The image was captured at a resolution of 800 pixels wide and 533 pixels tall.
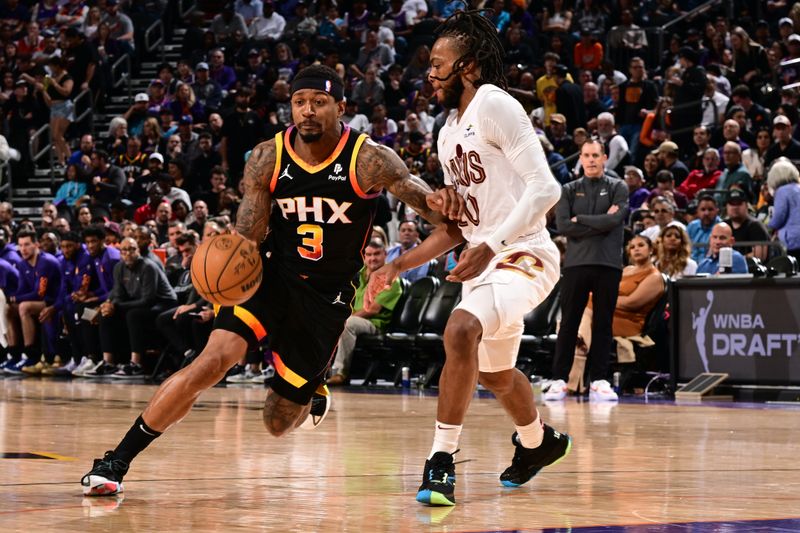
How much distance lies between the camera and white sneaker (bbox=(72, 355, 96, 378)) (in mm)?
16141

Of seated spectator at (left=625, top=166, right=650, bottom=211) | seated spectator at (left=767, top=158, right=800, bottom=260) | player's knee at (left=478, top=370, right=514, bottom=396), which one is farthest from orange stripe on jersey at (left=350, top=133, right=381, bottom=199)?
seated spectator at (left=625, top=166, right=650, bottom=211)

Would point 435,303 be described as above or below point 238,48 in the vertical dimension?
below

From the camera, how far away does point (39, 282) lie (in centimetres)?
1709

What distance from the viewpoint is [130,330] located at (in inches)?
619

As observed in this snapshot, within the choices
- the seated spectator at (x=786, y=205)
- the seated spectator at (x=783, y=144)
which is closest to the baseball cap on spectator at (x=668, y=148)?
the seated spectator at (x=783, y=144)

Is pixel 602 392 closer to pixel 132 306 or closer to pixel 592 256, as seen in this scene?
pixel 592 256

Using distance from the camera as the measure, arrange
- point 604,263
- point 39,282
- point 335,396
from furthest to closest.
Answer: point 39,282 → point 335,396 → point 604,263

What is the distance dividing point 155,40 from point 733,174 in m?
14.6

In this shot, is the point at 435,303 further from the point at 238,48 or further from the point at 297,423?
the point at 238,48

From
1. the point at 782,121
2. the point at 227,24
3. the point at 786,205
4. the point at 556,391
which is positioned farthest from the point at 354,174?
the point at 227,24

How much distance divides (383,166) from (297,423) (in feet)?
3.98

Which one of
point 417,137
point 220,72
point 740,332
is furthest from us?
point 220,72

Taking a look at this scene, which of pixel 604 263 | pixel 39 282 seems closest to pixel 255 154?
pixel 604 263

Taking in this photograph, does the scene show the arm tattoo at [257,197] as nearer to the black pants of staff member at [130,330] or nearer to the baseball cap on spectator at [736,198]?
the baseball cap on spectator at [736,198]
